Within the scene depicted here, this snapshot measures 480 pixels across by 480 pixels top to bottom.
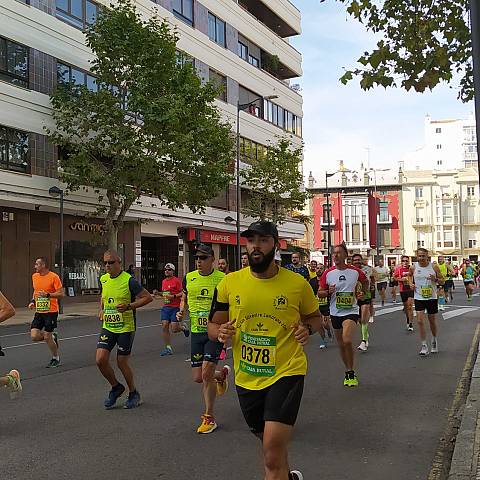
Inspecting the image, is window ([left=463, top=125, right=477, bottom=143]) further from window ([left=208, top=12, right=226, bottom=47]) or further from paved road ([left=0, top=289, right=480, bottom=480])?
paved road ([left=0, top=289, right=480, bottom=480])

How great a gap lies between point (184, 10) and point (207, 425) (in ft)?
101

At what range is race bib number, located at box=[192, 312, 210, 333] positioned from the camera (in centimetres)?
700

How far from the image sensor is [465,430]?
5777 mm

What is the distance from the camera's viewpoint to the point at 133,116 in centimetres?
2402

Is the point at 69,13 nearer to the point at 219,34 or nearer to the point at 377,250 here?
the point at 219,34

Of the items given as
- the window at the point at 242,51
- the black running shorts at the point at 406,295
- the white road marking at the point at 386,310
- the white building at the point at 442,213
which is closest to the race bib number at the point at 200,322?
the black running shorts at the point at 406,295

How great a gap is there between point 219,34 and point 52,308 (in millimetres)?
29598

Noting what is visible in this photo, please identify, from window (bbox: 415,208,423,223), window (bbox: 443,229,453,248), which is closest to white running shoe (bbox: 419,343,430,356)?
window (bbox: 415,208,423,223)

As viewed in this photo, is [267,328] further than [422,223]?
No

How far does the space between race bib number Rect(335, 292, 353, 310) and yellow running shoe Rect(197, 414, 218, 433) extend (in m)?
3.19

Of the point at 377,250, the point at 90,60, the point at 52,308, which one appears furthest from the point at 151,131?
the point at 377,250

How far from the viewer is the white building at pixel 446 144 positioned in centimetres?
10562

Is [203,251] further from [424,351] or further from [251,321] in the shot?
[424,351]

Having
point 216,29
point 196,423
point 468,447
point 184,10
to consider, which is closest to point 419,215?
point 216,29
